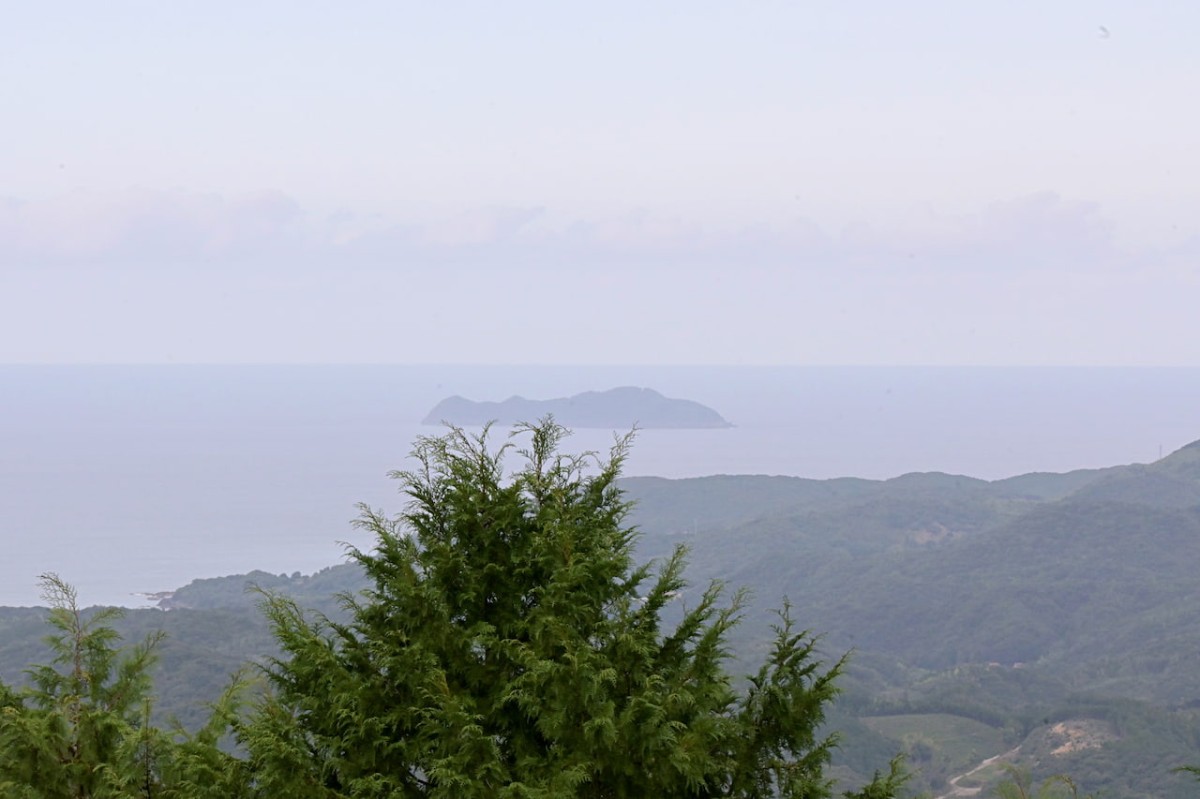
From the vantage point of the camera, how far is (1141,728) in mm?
148375

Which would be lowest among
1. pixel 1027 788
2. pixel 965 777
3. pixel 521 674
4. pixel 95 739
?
pixel 965 777

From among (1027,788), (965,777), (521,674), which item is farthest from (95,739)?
(965,777)

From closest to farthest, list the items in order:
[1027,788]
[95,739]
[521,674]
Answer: [521,674] → [95,739] → [1027,788]

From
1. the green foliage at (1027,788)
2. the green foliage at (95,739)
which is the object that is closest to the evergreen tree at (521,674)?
the green foliage at (95,739)

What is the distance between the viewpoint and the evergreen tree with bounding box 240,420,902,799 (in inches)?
319

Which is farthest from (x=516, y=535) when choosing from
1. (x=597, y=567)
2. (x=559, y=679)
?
(x=559, y=679)

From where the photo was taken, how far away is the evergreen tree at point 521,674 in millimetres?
8102

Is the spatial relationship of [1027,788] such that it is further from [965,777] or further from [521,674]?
[965,777]

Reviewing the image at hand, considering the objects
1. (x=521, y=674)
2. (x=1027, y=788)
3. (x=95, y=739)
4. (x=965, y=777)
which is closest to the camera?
(x=521, y=674)

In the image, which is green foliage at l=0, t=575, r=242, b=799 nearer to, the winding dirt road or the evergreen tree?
the evergreen tree

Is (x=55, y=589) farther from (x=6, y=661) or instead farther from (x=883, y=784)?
(x=6, y=661)

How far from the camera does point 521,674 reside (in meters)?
8.48

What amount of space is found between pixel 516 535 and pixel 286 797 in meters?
2.42

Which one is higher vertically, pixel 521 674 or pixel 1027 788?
pixel 521 674
